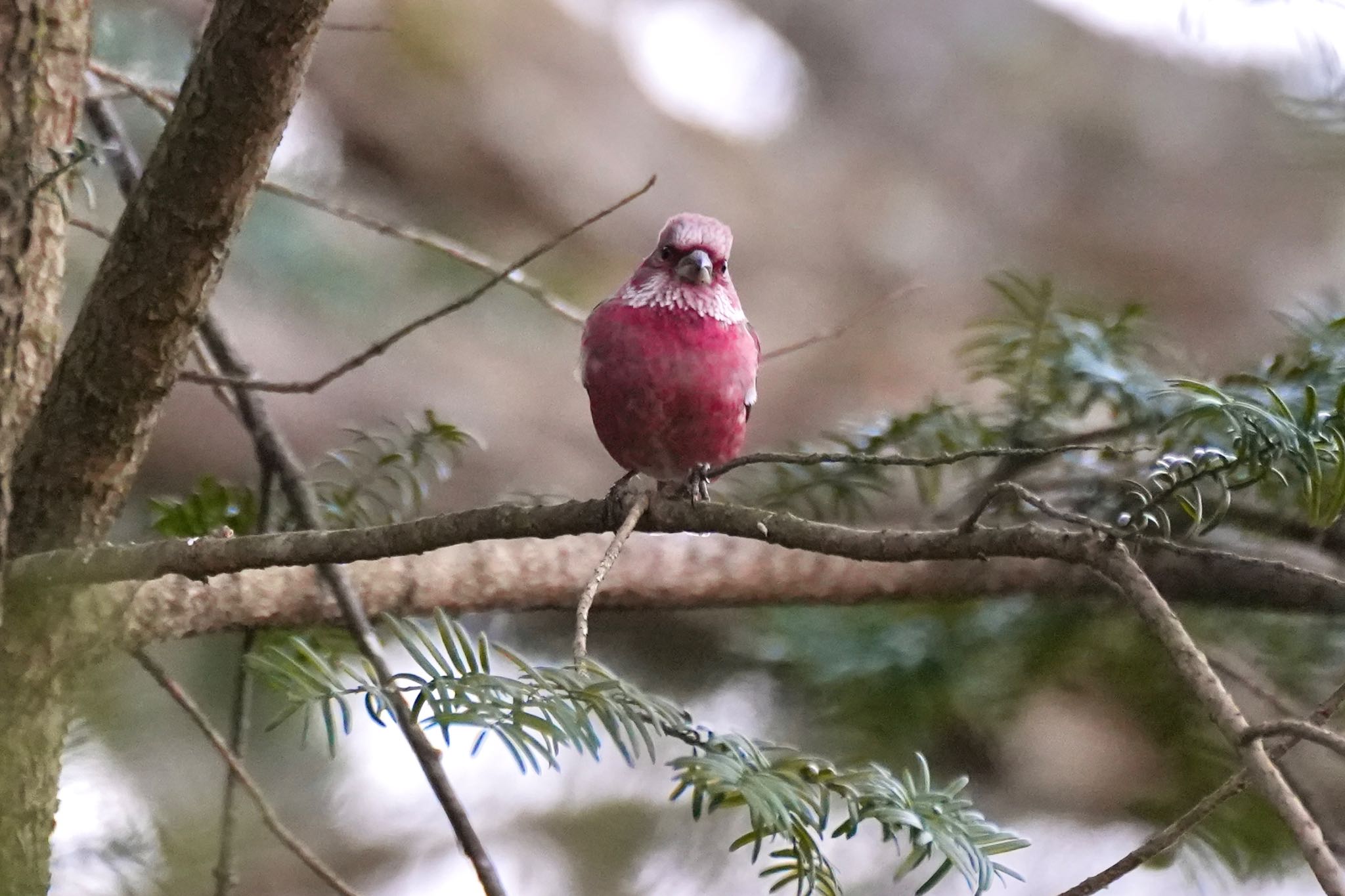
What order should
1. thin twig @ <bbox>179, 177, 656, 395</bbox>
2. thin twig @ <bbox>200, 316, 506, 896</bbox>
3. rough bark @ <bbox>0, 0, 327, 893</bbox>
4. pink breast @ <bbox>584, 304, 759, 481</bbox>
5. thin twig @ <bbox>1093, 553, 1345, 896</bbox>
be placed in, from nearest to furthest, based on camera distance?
thin twig @ <bbox>1093, 553, 1345, 896</bbox> → rough bark @ <bbox>0, 0, 327, 893</bbox> → thin twig @ <bbox>200, 316, 506, 896</bbox> → thin twig @ <bbox>179, 177, 656, 395</bbox> → pink breast @ <bbox>584, 304, 759, 481</bbox>

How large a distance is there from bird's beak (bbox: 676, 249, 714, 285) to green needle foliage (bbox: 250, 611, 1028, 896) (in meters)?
1.05

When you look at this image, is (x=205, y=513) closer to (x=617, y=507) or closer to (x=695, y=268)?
(x=617, y=507)

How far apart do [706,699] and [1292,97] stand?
137 centimetres

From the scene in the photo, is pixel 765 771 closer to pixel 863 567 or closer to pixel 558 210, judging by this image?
pixel 863 567

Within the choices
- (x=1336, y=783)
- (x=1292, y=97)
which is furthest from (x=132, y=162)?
(x=1336, y=783)

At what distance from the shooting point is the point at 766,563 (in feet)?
6.43

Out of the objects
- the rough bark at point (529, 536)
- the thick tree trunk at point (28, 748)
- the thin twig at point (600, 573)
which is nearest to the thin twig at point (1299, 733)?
the rough bark at point (529, 536)

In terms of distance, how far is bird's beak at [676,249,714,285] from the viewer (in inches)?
76.1

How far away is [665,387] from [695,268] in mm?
227

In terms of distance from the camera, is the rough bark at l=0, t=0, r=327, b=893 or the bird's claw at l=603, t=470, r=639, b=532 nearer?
the rough bark at l=0, t=0, r=327, b=893

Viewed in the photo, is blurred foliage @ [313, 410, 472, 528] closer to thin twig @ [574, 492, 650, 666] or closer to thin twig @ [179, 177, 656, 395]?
thin twig @ [179, 177, 656, 395]

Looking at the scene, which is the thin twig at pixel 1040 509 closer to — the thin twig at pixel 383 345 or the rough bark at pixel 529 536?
the rough bark at pixel 529 536

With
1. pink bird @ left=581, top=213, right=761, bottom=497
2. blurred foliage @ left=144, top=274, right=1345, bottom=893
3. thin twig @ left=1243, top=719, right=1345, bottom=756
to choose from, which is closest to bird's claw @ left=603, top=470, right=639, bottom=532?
blurred foliage @ left=144, top=274, right=1345, bottom=893

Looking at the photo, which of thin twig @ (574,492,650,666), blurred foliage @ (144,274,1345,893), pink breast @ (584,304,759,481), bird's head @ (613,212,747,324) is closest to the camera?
thin twig @ (574,492,650,666)
